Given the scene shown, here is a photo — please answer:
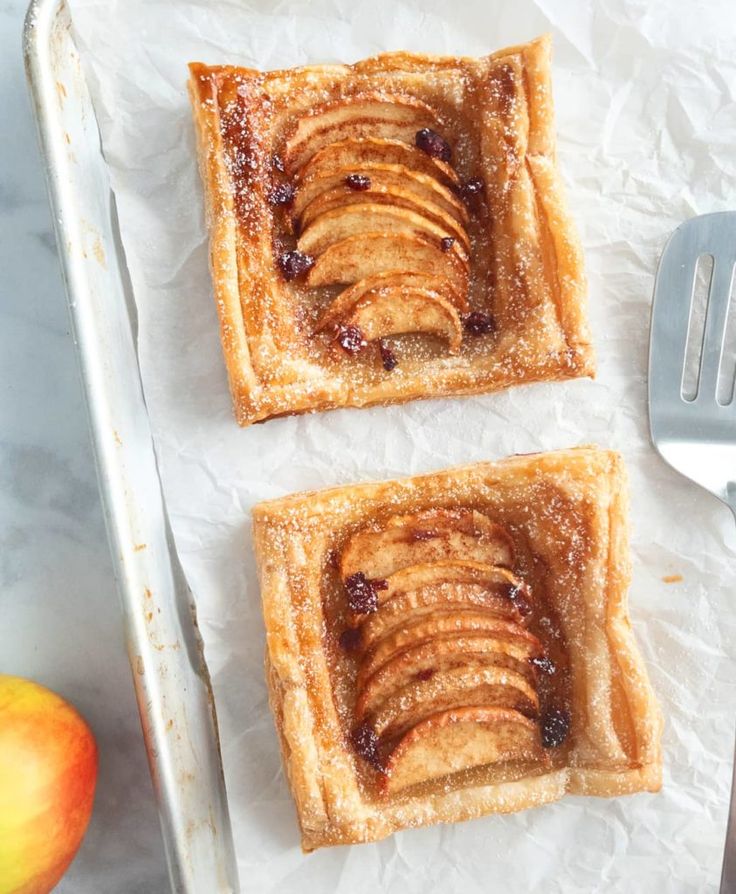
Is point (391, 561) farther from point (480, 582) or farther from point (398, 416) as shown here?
point (398, 416)

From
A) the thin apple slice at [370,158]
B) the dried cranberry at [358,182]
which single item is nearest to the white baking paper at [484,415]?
the thin apple slice at [370,158]

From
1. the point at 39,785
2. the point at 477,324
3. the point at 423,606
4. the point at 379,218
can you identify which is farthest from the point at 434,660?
the point at 379,218

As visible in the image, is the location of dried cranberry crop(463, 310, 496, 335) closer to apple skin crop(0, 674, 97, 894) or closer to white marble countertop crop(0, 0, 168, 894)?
white marble countertop crop(0, 0, 168, 894)

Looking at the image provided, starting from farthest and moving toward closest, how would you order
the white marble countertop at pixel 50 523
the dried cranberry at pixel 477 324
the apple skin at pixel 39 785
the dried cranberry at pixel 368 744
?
1. the white marble countertop at pixel 50 523
2. the dried cranberry at pixel 477 324
3. the dried cranberry at pixel 368 744
4. the apple skin at pixel 39 785

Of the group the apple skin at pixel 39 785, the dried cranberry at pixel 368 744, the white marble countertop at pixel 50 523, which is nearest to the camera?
the apple skin at pixel 39 785

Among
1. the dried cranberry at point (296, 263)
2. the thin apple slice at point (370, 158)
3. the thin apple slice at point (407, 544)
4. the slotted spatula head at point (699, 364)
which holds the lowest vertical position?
the thin apple slice at point (407, 544)

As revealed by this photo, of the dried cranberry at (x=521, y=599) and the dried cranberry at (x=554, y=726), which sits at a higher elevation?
the dried cranberry at (x=521, y=599)

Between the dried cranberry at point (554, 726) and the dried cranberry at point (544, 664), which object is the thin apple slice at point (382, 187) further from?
the dried cranberry at point (554, 726)

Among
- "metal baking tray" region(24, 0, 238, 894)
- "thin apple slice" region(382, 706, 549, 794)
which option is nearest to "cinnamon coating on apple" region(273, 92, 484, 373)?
"metal baking tray" region(24, 0, 238, 894)
